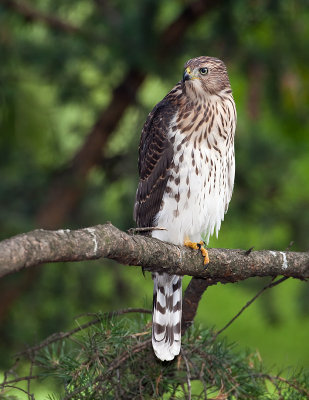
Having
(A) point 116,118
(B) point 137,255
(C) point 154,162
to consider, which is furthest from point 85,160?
(B) point 137,255

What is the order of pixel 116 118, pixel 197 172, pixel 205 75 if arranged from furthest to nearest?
1. pixel 116 118
2. pixel 205 75
3. pixel 197 172

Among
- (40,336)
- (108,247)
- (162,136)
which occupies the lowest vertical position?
(108,247)

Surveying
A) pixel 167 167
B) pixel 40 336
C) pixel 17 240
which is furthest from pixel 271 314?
pixel 17 240

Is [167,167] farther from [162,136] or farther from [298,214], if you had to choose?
[298,214]

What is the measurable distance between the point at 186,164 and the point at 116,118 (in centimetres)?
193

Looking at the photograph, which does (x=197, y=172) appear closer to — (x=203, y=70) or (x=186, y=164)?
(x=186, y=164)

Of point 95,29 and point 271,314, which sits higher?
point 95,29

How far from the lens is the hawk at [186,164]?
14.5 ft

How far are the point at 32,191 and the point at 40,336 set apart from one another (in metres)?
1.18

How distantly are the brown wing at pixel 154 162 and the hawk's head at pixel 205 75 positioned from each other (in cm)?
20

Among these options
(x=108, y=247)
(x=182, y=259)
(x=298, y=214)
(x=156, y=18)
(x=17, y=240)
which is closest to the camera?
(x=17, y=240)

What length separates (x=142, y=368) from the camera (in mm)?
3357

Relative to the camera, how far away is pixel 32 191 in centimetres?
627

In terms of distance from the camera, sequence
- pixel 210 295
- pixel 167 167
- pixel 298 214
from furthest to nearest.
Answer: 1. pixel 210 295
2. pixel 298 214
3. pixel 167 167
